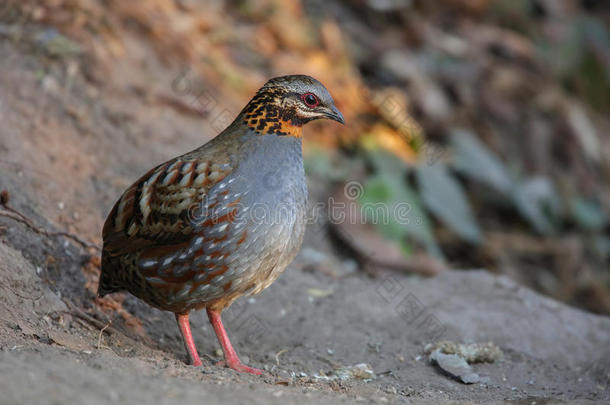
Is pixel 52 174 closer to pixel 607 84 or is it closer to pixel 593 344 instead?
pixel 593 344

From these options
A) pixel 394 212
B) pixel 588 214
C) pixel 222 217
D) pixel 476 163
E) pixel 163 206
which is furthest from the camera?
pixel 588 214

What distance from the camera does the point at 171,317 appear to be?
18.3 feet

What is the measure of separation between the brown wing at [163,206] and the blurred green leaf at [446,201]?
5.12m

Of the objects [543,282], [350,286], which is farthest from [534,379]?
[543,282]

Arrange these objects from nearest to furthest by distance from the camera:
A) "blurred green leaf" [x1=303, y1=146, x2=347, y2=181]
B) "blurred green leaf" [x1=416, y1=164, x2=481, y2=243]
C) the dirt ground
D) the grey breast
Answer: the dirt ground
the grey breast
"blurred green leaf" [x1=303, y1=146, x2=347, y2=181]
"blurred green leaf" [x1=416, y1=164, x2=481, y2=243]

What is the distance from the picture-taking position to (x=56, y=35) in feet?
24.8

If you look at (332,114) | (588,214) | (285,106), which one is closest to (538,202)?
(588,214)

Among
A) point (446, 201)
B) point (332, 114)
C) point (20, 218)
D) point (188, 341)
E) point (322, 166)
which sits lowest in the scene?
point (188, 341)

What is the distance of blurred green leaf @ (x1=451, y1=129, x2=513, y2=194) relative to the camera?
10227 mm

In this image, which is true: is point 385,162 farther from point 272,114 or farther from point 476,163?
point 272,114

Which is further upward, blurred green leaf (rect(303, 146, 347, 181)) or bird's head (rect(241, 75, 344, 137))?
bird's head (rect(241, 75, 344, 137))

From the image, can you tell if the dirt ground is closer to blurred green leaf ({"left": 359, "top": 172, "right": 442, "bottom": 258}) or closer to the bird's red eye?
blurred green leaf ({"left": 359, "top": 172, "right": 442, "bottom": 258})

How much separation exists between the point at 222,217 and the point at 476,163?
6.67m

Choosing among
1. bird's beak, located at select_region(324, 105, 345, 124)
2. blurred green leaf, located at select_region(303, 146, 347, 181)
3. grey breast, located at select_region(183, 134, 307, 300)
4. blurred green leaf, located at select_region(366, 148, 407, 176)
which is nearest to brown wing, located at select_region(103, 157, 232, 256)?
grey breast, located at select_region(183, 134, 307, 300)
